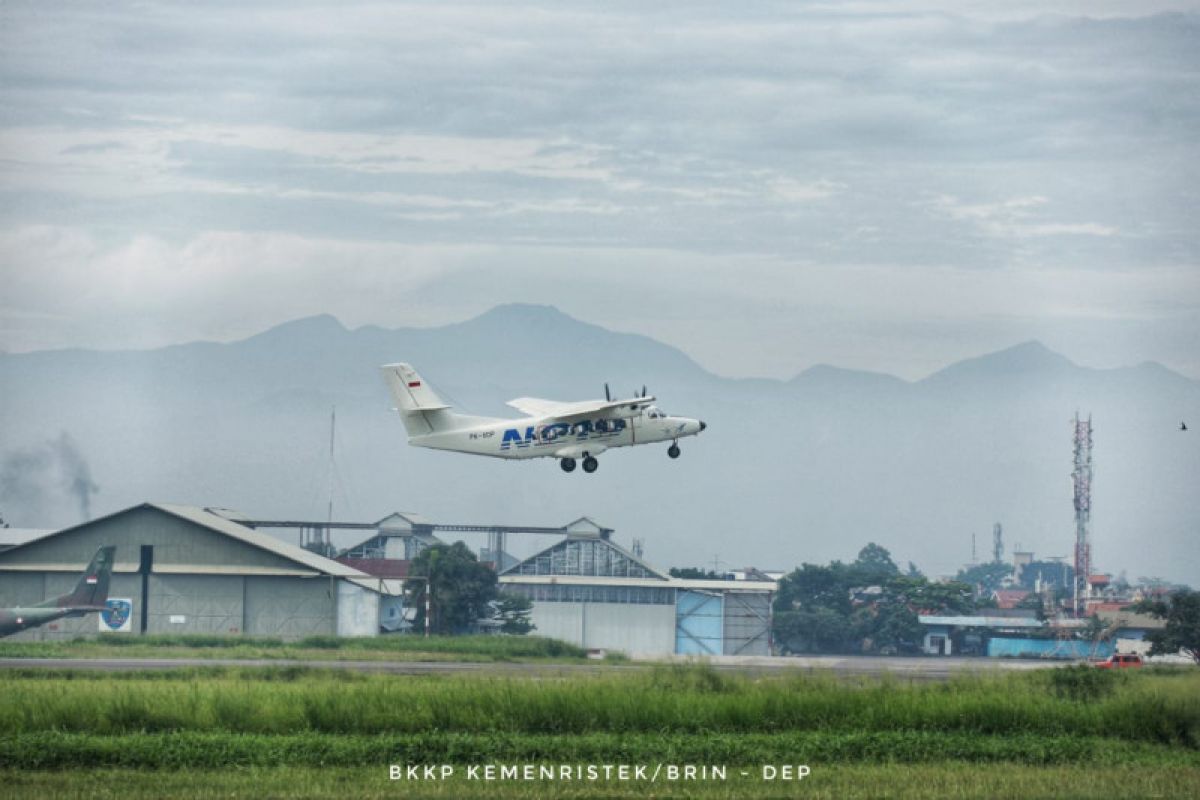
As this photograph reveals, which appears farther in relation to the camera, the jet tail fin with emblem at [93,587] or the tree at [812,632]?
the tree at [812,632]

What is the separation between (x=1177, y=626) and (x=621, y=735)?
70157 mm

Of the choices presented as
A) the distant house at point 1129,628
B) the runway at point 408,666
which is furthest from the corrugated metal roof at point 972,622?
the runway at point 408,666

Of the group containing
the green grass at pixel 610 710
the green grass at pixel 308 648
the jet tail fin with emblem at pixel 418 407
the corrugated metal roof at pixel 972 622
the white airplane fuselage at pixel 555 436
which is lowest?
the corrugated metal roof at pixel 972 622

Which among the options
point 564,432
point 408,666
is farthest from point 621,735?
point 564,432

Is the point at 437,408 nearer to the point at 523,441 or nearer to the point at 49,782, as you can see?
the point at 523,441

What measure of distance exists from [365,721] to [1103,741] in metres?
19.7

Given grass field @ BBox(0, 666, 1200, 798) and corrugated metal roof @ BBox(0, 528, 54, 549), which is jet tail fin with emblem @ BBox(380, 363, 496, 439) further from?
corrugated metal roof @ BBox(0, 528, 54, 549)

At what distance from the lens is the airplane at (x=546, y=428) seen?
8169cm

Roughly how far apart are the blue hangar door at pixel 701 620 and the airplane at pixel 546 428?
163 feet

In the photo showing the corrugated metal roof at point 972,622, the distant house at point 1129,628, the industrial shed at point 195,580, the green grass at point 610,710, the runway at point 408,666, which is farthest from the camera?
the corrugated metal roof at point 972,622

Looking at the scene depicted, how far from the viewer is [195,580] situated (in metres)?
115

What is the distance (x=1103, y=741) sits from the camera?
4478 centimetres

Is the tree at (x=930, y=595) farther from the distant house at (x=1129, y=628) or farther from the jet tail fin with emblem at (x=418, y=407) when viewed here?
the jet tail fin with emblem at (x=418, y=407)

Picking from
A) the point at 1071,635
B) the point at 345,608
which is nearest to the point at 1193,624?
the point at 1071,635
